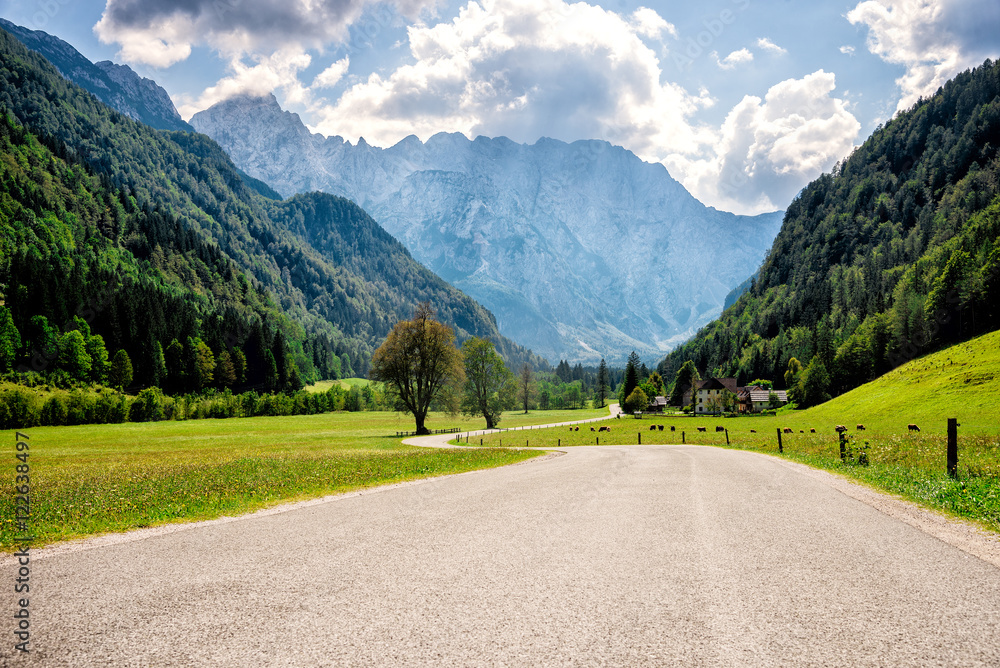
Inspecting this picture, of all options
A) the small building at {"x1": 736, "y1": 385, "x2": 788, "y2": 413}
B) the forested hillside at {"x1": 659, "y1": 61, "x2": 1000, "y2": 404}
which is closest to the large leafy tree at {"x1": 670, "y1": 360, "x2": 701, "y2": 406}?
the small building at {"x1": 736, "y1": 385, "x2": 788, "y2": 413}

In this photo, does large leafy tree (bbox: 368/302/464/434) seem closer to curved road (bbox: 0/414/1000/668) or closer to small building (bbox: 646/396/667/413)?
curved road (bbox: 0/414/1000/668)

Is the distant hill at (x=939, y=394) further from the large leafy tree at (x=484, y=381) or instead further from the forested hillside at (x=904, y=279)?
the large leafy tree at (x=484, y=381)

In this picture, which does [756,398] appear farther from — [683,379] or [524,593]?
[524,593]

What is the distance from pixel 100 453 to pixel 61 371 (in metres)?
66.0

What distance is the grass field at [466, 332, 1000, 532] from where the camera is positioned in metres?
15.5

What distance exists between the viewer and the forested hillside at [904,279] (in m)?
95.8

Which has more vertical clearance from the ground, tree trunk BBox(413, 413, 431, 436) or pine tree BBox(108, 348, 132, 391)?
pine tree BBox(108, 348, 132, 391)

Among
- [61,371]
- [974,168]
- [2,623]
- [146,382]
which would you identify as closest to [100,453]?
[2,623]

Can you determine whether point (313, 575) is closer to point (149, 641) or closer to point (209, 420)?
point (149, 641)

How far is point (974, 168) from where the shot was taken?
552ft

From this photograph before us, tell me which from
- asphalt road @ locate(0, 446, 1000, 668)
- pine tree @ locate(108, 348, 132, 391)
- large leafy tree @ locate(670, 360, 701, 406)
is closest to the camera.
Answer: asphalt road @ locate(0, 446, 1000, 668)

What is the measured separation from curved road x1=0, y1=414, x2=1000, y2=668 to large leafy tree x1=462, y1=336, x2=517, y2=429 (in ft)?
236

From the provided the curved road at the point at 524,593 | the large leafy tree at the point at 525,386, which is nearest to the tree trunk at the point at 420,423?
the curved road at the point at 524,593

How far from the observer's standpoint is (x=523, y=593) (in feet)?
23.9
